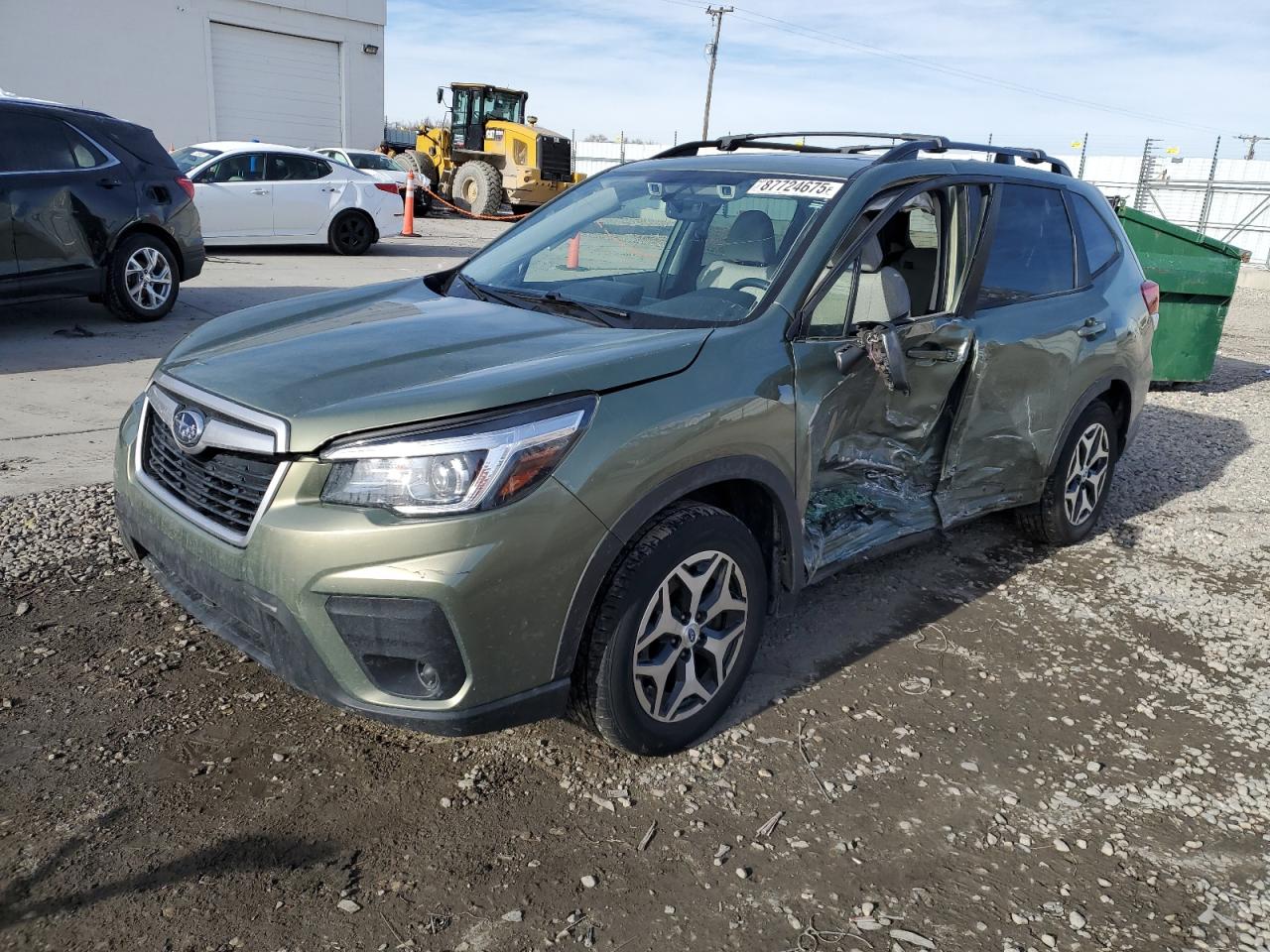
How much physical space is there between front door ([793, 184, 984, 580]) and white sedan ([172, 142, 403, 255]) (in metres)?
12.1

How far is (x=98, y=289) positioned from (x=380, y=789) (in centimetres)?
712

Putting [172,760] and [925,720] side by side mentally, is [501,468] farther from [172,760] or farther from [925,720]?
[925,720]

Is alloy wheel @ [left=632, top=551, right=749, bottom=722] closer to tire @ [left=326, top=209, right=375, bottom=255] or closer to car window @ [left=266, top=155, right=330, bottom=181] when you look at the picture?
car window @ [left=266, top=155, right=330, bottom=181]

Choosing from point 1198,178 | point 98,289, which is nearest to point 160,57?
point 98,289

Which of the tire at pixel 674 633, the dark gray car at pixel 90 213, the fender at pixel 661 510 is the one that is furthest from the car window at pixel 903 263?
the dark gray car at pixel 90 213

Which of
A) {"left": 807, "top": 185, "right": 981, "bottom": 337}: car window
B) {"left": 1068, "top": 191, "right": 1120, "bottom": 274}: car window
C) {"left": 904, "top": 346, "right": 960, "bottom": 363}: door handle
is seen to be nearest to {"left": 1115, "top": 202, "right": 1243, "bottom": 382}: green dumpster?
{"left": 1068, "top": 191, "right": 1120, "bottom": 274}: car window

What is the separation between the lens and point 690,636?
9.85 ft

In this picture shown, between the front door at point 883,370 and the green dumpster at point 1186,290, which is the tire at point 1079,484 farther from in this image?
the green dumpster at point 1186,290

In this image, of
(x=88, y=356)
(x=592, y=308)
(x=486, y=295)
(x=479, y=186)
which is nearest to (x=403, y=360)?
(x=592, y=308)

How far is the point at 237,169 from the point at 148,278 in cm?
600

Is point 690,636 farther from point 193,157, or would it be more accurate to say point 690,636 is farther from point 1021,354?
point 193,157

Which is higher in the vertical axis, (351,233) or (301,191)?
(301,191)

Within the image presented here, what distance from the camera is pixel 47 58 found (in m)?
21.8

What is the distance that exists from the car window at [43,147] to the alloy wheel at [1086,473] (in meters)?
7.54
